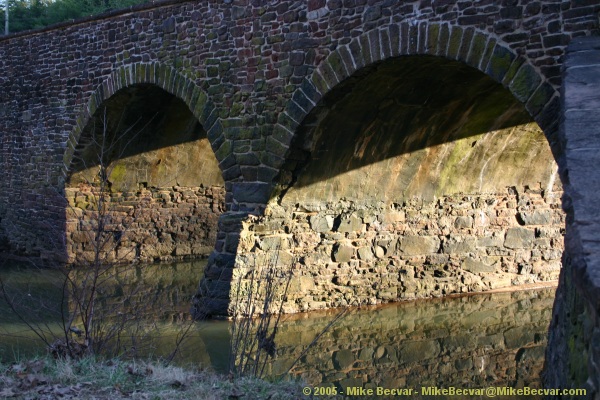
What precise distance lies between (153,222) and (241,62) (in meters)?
5.38

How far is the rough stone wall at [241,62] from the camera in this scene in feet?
22.6

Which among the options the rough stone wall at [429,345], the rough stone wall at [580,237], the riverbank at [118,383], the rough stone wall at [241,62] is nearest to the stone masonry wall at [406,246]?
the rough stone wall at [429,345]

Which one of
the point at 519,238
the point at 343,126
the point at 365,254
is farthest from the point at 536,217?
the point at 343,126

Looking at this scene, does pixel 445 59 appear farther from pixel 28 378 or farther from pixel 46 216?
pixel 46 216

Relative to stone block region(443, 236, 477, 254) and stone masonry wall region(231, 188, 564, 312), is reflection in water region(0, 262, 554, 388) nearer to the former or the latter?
stone masonry wall region(231, 188, 564, 312)

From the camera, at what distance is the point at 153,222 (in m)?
14.3

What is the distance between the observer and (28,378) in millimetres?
5176

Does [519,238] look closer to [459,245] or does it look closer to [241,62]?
[459,245]

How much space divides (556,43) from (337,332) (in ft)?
13.4

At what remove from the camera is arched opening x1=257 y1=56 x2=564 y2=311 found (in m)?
9.15

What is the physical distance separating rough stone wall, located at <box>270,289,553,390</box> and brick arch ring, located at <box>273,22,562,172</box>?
2.24 m

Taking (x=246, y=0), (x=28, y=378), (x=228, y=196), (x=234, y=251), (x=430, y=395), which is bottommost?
(x=430, y=395)

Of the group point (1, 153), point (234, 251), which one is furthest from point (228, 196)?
point (1, 153)

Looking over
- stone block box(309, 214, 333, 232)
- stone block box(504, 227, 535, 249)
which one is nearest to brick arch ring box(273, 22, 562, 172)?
stone block box(309, 214, 333, 232)
